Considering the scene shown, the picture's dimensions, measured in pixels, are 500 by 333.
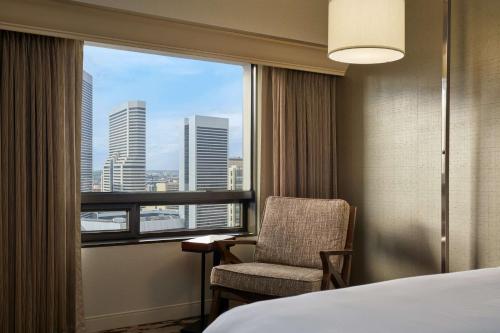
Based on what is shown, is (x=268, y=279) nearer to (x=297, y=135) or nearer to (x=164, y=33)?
(x=297, y=135)

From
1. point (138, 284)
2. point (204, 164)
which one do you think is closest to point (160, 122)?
point (204, 164)

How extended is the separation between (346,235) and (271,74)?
1438mm

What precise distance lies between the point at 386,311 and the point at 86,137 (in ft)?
8.93

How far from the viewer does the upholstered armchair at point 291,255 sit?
9.89 feet

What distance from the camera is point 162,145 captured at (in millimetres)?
3777

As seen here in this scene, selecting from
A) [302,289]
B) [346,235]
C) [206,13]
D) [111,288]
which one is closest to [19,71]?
[206,13]

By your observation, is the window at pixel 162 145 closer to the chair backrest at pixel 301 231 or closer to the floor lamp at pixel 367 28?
the chair backrest at pixel 301 231

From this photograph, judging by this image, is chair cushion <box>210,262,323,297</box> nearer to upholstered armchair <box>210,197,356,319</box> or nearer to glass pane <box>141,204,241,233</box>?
upholstered armchair <box>210,197,356,319</box>

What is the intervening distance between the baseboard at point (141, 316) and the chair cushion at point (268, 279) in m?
0.60

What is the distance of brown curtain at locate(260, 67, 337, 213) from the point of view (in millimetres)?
3967

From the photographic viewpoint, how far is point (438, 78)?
331cm

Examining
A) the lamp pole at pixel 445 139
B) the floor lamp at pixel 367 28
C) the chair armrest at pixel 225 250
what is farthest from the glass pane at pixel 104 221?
the lamp pole at pixel 445 139

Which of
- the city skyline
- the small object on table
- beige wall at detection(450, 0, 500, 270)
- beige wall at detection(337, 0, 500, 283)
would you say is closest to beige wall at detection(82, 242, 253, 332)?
the small object on table

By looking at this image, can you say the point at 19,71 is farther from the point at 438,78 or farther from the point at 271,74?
the point at 438,78
